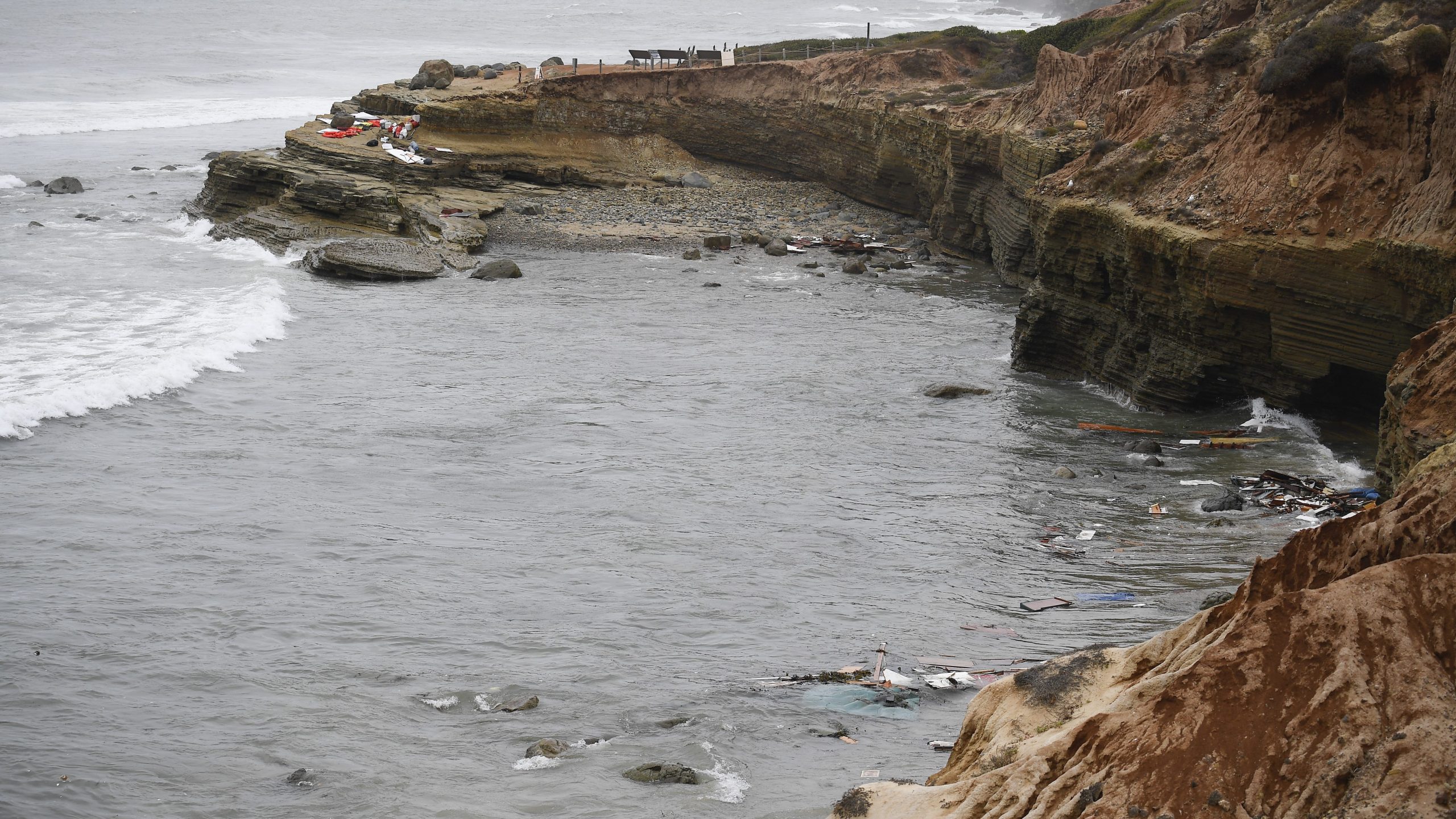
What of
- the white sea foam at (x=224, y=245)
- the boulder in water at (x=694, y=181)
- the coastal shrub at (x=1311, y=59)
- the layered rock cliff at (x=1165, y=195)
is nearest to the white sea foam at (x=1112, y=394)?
the layered rock cliff at (x=1165, y=195)

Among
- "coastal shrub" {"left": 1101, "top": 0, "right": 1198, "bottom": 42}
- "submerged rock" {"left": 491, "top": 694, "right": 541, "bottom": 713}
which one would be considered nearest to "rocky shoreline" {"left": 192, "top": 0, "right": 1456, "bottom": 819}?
"coastal shrub" {"left": 1101, "top": 0, "right": 1198, "bottom": 42}

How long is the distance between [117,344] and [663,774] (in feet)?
59.4

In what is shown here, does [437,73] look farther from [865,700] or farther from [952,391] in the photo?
[865,700]

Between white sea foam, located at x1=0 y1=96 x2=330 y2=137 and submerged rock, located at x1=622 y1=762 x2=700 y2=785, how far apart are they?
54.7 m

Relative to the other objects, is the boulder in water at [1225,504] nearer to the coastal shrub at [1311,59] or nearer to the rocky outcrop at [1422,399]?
the rocky outcrop at [1422,399]

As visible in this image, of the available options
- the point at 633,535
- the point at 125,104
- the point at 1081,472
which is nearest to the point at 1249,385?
the point at 1081,472

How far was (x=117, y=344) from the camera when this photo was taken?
22984 mm

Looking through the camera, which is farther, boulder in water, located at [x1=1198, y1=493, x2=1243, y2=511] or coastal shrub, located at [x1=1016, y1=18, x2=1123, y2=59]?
coastal shrub, located at [x1=1016, y1=18, x2=1123, y2=59]

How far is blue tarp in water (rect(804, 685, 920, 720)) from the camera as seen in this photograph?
10148 mm

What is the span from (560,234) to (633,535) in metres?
23.1

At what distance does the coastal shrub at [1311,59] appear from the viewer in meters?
18.1

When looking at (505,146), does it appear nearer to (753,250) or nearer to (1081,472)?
(753,250)

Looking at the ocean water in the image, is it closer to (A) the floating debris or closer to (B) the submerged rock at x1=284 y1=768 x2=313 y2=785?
(B) the submerged rock at x1=284 y1=768 x2=313 y2=785

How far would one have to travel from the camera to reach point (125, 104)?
6338 centimetres
